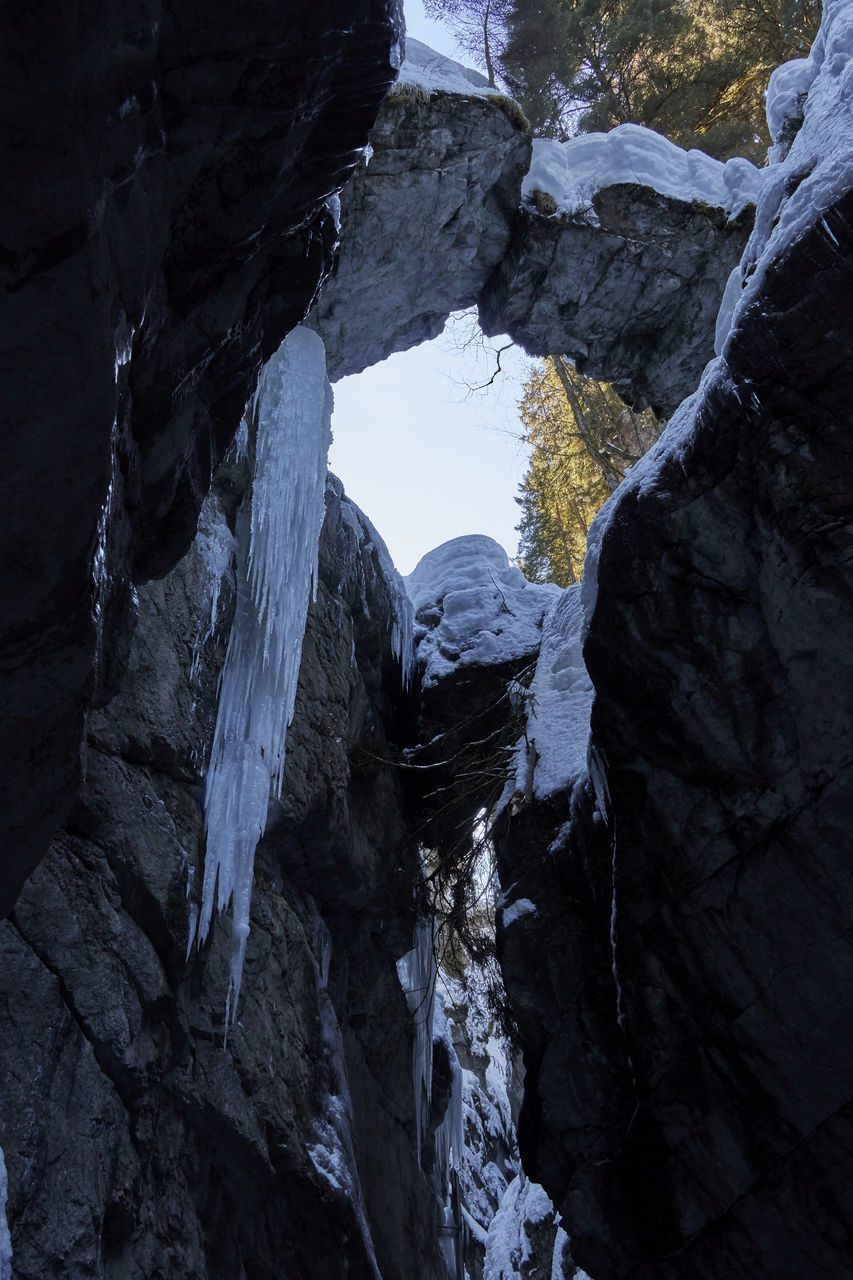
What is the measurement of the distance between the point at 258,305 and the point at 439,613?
22.1ft

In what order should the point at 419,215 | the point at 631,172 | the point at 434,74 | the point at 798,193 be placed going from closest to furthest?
1. the point at 798,193
2. the point at 434,74
3. the point at 419,215
4. the point at 631,172

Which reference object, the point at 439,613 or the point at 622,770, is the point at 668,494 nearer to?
the point at 622,770

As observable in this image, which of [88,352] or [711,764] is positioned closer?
[88,352]

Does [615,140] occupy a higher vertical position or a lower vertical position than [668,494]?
higher

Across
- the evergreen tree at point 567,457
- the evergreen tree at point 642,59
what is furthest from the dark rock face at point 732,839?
the evergreen tree at point 642,59

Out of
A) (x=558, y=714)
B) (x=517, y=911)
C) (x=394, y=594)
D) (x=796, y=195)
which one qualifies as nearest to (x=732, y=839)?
(x=517, y=911)

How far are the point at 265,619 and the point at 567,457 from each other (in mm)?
10574

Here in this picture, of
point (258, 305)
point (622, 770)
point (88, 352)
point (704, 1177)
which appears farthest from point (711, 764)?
point (88, 352)

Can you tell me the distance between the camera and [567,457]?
15.6 meters

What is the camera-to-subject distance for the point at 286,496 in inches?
253

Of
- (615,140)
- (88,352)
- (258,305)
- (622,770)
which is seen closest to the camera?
(88,352)

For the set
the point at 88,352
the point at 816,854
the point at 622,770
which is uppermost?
the point at 622,770

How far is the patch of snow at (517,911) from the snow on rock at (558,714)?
82 centimetres

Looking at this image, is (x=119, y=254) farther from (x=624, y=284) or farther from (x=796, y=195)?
(x=624, y=284)
